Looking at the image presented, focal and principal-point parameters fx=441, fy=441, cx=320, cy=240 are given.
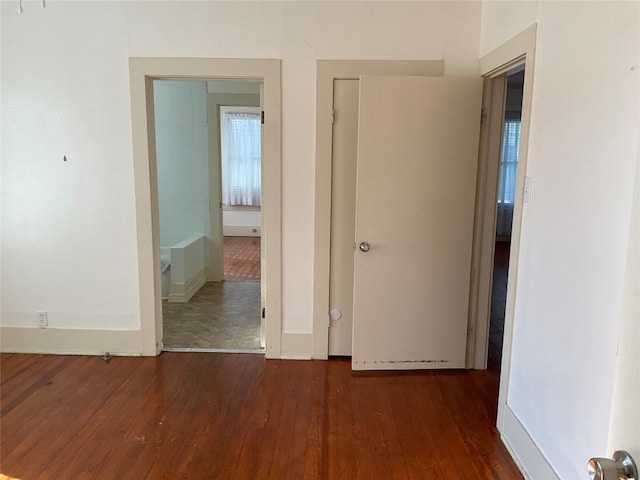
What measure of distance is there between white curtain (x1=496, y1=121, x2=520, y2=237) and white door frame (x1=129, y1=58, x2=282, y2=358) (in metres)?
5.61

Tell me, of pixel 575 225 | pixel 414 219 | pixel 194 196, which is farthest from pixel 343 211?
pixel 194 196

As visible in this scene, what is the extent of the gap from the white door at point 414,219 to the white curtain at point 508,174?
5167 millimetres


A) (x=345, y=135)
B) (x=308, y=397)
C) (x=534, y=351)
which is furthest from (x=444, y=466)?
(x=345, y=135)

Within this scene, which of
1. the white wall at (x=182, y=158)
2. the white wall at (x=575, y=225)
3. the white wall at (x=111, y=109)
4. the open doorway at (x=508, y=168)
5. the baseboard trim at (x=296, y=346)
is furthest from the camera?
the open doorway at (x=508, y=168)

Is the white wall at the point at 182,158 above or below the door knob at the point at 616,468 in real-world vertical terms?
above

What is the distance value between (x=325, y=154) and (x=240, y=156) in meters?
5.83

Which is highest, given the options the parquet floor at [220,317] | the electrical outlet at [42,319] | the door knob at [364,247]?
the door knob at [364,247]

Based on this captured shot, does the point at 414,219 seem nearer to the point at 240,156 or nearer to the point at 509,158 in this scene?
the point at 509,158

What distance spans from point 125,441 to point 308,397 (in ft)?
3.32

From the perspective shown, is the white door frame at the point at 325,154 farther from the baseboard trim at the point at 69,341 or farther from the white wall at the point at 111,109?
the baseboard trim at the point at 69,341

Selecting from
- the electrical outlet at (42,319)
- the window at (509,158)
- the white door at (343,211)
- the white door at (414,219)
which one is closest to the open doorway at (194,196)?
the electrical outlet at (42,319)

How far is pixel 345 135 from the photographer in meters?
2.93

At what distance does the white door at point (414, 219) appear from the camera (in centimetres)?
271

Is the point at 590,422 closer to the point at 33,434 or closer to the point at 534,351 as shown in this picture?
the point at 534,351
